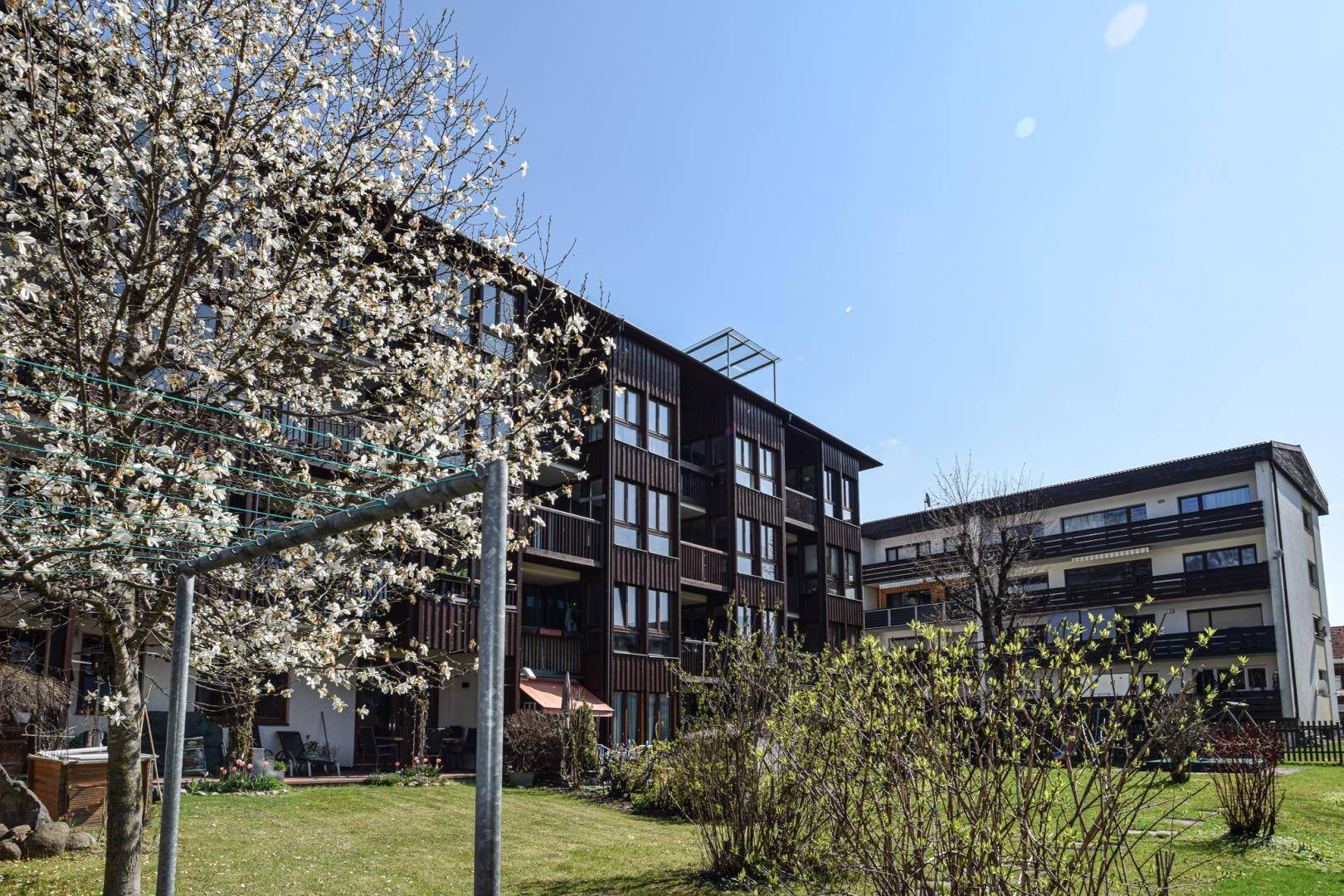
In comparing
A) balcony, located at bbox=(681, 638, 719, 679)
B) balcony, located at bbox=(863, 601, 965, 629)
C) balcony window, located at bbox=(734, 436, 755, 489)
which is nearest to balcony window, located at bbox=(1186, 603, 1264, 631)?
balcony, located at bbox=(863, 601, 965, 629)

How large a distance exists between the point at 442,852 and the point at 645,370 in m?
17.8

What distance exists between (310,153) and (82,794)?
7.42 meters

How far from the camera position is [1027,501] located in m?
38.7

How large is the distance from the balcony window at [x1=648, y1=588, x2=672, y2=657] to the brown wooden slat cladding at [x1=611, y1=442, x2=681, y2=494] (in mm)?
2976

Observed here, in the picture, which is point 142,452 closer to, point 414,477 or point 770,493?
point 414,477

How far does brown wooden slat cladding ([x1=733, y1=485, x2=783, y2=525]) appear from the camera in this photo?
3084 centimetres

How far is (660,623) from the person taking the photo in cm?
2695

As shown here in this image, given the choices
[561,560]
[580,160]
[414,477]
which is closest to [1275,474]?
[561,560]

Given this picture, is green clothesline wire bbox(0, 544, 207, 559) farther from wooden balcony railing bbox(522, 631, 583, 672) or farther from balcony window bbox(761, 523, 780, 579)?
balcony window bbox(761, 523, 780, 579)

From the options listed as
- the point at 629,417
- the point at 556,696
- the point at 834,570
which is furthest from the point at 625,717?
the point at 834,570

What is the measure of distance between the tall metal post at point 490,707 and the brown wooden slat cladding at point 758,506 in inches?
1045

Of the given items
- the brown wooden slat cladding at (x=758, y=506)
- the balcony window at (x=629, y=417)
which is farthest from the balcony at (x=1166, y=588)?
the balcony window at (x=629, y=417)

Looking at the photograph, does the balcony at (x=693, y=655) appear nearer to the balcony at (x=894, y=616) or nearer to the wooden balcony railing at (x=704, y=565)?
the wooden balcony railing at (x=704, y=565)

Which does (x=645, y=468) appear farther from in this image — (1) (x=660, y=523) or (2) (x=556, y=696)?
(2) (x=556, y=696)
